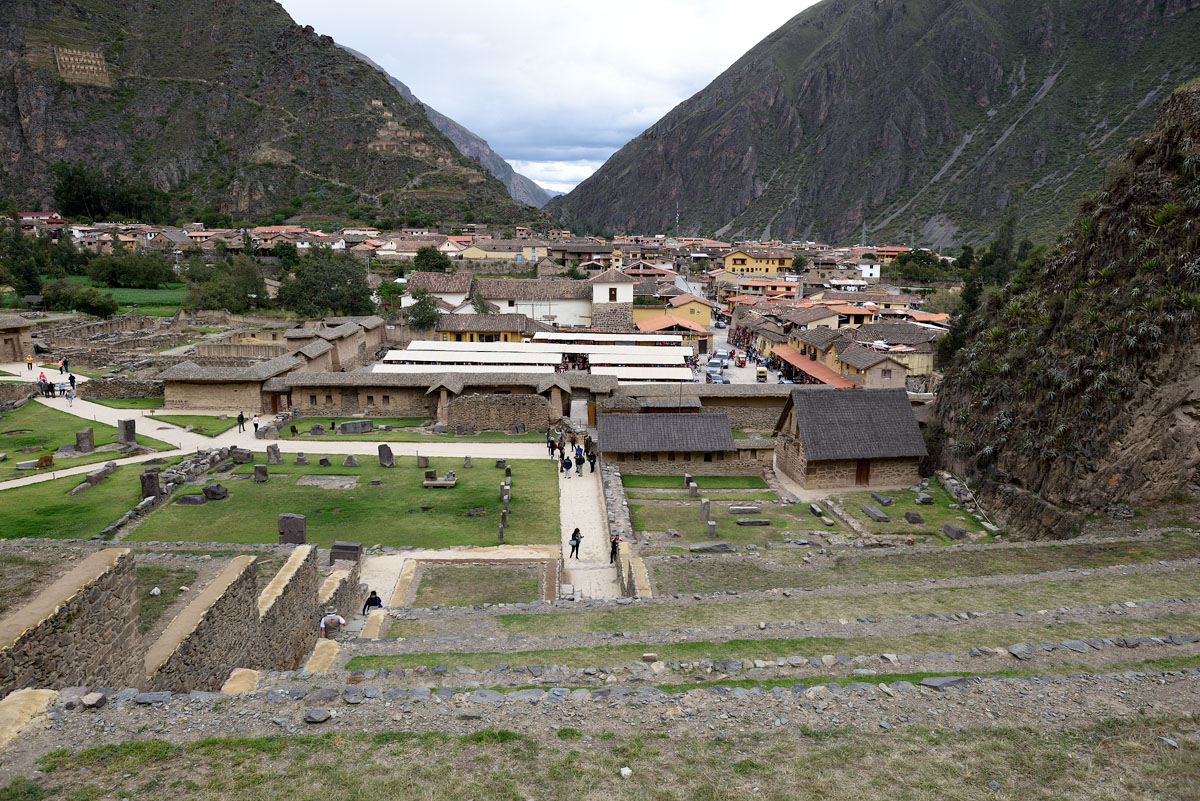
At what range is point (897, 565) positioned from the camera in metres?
17.8

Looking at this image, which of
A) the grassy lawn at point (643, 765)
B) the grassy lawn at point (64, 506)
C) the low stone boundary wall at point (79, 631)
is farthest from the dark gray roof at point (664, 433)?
the low stone boundary wall at point (79, 631)

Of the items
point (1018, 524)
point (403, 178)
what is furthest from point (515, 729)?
point (403, 178)

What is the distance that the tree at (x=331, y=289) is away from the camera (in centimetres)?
6100

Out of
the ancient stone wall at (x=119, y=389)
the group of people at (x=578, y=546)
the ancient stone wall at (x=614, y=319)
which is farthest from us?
the ancient stone wall at (x=614, y=319)

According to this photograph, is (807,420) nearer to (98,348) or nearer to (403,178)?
(98,348)

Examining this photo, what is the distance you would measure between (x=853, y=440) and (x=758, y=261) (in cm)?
8452

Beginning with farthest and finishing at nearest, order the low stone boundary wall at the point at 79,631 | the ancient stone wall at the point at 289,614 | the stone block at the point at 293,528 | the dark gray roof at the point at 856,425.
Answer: the dark gray roof at the point at 856,425, the stone block at the point at 293,528, the ancient stone wall at the point at 289,614, the low stone boundary wall at the point at 79,631

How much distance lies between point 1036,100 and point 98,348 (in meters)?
197

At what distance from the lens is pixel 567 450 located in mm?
31234

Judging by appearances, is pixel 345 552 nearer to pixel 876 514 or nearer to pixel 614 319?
pixel 876 514

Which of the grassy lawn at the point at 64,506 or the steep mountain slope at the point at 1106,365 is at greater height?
the steep mountain slope at the point at 1106,365

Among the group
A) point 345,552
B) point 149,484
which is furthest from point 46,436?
point 345,552

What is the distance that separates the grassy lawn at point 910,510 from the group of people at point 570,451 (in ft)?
33.5

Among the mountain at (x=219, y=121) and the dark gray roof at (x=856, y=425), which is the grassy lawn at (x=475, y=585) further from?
the mountain at (x=219, y=121)
